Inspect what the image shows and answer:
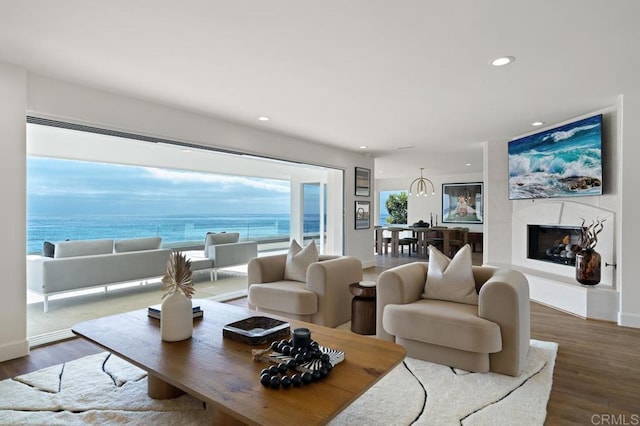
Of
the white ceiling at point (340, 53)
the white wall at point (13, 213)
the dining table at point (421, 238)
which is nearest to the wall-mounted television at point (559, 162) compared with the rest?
the white ceiling at point (340, 53)

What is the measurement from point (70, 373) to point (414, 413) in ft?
8.11

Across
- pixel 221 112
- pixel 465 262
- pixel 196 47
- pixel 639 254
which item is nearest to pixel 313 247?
pixel 465 262

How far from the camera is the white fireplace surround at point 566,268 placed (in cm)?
405

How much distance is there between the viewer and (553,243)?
532cm

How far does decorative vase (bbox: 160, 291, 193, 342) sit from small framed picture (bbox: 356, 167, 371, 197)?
18.5 ft

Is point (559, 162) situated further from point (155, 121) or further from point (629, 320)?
point (155, 121)

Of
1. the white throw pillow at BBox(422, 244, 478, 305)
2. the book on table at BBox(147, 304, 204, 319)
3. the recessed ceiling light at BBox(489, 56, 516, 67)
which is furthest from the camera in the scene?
the white throw pillow at BBox(422, 244, 478, 305)

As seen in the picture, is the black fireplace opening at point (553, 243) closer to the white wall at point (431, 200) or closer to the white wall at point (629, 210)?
the white wall at point (629, 210)

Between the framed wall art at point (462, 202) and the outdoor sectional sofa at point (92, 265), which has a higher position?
the framed wall art at point (462, 202)

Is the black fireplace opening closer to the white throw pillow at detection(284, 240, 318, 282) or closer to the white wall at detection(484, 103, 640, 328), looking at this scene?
the white wall at detection(484, 103, 640, 328)

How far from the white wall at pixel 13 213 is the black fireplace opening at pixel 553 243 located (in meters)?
5.92

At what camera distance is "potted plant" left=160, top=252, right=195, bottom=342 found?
2.12 m

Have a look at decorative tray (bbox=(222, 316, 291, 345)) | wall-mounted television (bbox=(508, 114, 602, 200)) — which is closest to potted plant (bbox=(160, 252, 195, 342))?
decorative tray (bbox=(222, 316, 291, 345))

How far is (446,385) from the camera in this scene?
96.0 inches
